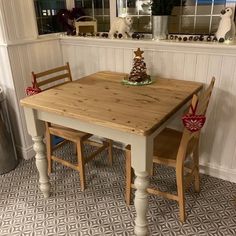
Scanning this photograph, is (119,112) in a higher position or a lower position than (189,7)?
lower

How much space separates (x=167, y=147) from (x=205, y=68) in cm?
68

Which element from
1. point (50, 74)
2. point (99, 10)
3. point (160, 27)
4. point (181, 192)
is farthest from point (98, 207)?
point (99, 10)

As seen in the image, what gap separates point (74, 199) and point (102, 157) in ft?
1.99

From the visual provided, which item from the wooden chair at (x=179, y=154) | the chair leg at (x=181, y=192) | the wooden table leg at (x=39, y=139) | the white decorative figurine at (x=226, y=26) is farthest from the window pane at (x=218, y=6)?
the wooden table leg at (x=39, y=139)

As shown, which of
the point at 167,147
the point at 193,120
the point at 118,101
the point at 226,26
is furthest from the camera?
the point at 226,26

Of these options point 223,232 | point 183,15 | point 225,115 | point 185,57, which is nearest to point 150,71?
point 185,57

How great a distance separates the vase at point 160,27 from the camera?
82.7 inches

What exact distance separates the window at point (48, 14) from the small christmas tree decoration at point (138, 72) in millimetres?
1106

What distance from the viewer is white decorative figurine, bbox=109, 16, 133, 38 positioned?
2.30 metres

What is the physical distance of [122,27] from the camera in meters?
2.29

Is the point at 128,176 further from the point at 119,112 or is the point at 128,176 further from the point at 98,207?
the point at 119,112

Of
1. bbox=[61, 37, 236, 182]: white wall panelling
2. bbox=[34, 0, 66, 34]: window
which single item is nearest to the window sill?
bbox=[61, 37, 236, 182]: white wall panelling

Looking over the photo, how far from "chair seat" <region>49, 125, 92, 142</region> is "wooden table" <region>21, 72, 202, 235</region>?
23cm

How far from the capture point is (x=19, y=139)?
2.50 meters
